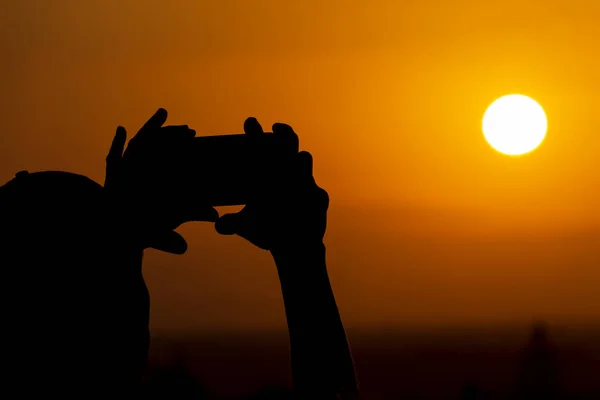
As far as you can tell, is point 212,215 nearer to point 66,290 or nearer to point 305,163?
point 305,163

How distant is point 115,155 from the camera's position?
10.5ft

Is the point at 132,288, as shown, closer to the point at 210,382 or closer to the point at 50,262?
the point at 50,262

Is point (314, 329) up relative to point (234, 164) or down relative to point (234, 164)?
down

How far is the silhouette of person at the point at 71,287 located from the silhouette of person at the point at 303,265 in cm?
37

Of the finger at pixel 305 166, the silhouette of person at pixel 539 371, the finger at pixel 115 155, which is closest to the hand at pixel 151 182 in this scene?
the finger at pixel 115 155

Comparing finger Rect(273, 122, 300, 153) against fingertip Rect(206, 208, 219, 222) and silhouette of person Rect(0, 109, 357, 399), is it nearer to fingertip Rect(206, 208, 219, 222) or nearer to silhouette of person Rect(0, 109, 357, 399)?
silhouette of person Rect(0, 109, 357, 399)

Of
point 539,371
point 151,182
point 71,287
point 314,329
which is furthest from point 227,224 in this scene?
point 539,371

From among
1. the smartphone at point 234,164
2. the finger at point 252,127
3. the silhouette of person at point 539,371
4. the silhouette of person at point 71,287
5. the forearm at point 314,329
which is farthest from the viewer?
the silhouette of person at point 539,371

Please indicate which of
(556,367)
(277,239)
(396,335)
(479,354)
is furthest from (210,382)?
(396,335)

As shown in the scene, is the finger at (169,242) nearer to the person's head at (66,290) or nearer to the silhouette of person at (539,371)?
the person's head at (66,290)

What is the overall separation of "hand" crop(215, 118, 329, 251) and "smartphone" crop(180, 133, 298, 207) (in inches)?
1.1

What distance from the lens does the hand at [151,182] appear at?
3113 millimetres

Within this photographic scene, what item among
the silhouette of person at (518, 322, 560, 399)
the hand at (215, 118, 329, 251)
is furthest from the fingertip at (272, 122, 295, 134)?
the silhouette of person at (518, 322, 560, 399)

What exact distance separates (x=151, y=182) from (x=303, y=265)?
1.44 ft
